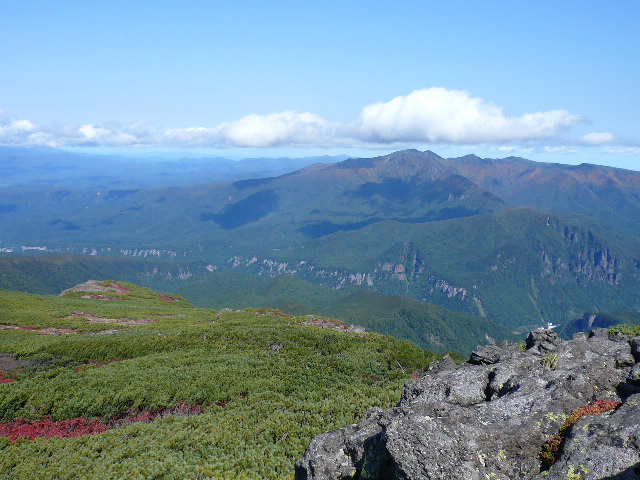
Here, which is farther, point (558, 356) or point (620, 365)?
point (558, 356)

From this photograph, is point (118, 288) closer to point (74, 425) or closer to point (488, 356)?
point (74, 425)

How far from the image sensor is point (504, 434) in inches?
628

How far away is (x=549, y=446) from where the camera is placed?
15398 mm

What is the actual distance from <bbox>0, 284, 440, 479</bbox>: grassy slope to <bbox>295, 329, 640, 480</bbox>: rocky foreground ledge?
275 inches

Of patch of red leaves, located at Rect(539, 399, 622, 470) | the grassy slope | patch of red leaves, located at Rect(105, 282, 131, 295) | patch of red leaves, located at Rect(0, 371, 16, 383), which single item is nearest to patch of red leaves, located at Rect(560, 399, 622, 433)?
patch of red leaves, located at Rect(539, 399, 622, 470)

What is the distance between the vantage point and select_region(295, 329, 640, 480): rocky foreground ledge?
13.8m

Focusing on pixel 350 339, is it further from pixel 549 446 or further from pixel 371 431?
pixel 549 446

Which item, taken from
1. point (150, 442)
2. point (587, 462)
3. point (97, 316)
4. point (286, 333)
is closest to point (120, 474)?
point (150, 442)

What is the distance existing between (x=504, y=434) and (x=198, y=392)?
107ft

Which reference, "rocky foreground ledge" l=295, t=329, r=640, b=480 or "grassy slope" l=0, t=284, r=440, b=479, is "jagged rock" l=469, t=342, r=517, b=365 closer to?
"grassy slope" l=0, t=284, r=440, b=479

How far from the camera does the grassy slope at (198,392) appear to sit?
88.4 ft

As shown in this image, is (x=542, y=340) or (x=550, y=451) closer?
(x=550, y=451)

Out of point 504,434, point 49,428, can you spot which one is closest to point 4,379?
point 49,428

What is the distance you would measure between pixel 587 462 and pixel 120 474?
26839 mm
